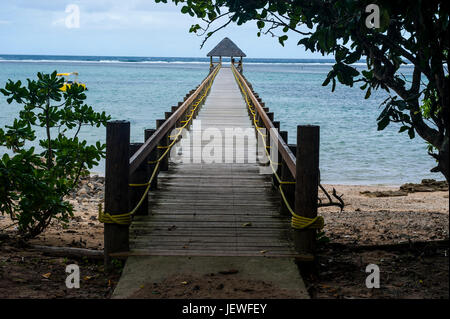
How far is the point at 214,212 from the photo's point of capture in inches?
248

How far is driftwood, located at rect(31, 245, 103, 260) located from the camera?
545 cm

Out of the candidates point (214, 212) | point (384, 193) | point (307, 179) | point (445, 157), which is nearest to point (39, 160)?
point (214, 212)

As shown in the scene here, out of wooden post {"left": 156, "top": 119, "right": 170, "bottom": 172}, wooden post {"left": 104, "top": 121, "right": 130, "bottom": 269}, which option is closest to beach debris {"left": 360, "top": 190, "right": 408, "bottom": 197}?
wooden post {"left": 156, "top": 119, "right": 170, "bottom": 172}

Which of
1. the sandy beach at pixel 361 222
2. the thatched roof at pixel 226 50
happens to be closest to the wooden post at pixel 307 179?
the sandy beach at pixel 361 222

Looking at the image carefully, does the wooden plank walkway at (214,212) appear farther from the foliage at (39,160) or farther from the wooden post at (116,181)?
the foliage at (39,160)

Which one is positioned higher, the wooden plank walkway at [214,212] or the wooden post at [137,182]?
the wooden post at [137,182]

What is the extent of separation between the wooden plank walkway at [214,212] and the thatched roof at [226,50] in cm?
3122

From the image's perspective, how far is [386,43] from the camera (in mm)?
4527

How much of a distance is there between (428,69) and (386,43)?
1.78ft

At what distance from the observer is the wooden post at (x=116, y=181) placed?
4.75 meters

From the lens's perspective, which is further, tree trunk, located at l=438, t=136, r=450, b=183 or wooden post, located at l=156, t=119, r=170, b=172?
wooden post, located at l=156, t=119, r=170, b=172

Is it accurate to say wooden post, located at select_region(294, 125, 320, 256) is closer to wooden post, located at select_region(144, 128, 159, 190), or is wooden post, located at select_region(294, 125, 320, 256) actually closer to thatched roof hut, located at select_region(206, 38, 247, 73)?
wooden post, located at select_region(144, 128, 159, 190)

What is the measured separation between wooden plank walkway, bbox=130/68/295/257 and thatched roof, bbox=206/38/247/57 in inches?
1229
